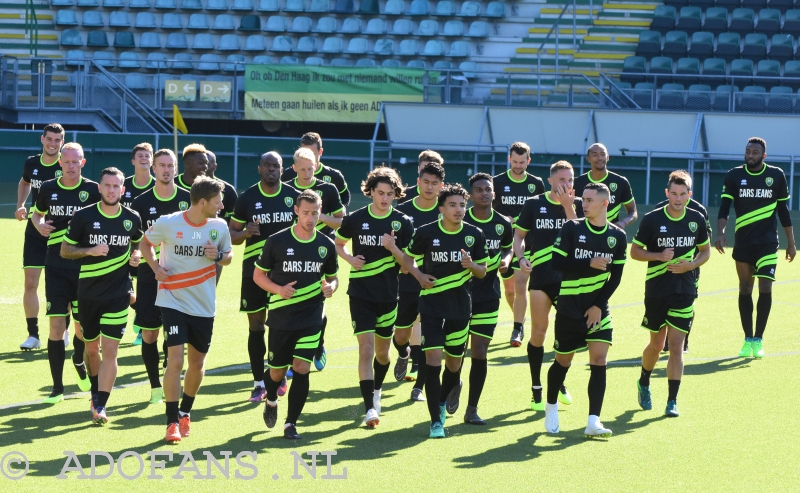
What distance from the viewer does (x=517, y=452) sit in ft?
23.9

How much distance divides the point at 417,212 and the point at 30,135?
791 inches

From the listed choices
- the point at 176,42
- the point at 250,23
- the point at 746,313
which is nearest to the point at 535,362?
the point at 746,313

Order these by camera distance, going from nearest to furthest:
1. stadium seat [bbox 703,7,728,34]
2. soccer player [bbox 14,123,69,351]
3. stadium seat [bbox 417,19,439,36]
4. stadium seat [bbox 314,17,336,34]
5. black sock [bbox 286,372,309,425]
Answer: black sock [bbox 286,372,309,425] → soccer player [bbox 14,123,69,351] → stadium seat [bbox 703,7,728,34] → stadium seat [bbox 417,19,439,36] → stadium seat [bbox 314,17,336,34]

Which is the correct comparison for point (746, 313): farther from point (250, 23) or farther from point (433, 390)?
point (250, 23)

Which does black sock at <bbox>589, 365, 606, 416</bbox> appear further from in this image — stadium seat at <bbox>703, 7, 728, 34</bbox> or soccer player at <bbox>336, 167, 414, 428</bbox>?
stadium seat at <bbox>703, 7, 728, 34</bbox>

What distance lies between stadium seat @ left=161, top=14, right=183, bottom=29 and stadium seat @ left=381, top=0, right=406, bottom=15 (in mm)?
5773

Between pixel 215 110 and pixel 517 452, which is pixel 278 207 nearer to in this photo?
pixel 517 452

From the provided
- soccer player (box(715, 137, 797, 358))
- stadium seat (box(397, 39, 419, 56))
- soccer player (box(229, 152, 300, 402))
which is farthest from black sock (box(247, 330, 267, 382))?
stadium seat (box(397, 39, 419, 56))

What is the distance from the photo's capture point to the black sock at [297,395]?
24.6ft

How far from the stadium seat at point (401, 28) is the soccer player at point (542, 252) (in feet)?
71.7

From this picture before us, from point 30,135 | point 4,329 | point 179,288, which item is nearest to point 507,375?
point 179,288

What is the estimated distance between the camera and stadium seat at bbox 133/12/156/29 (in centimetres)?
3180

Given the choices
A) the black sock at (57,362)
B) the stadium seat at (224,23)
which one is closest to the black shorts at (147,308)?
the black sock at (57,362)

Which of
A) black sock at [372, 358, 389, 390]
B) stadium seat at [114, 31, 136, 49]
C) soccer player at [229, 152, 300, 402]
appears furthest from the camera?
stadium seat at [114, 31, 136, 49]
